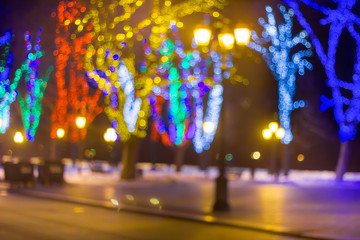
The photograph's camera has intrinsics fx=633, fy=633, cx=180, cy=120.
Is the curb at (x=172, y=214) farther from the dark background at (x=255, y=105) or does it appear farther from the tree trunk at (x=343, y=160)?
the tree trunk at (x=343, y=160)

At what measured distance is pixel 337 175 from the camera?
3575 centimetres

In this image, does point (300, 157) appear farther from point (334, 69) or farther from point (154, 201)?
point (154, 201)

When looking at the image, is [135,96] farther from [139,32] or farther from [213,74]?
[213,74]

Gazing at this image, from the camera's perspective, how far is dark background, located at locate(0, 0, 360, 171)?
38031mm

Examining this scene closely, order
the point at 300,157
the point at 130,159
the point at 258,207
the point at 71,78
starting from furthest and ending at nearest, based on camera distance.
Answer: the point at 300,157 → the point at 71,78 → the point at 130,159 → the point at 258,207

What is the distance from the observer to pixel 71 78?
136 feet

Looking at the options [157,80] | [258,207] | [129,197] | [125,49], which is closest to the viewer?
[258,207]

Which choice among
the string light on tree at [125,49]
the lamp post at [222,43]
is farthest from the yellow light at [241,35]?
the string light on tree at [125,49]

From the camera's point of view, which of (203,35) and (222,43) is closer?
(203,35)

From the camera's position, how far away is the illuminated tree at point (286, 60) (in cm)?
3738

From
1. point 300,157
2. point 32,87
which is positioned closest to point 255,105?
point 300,157

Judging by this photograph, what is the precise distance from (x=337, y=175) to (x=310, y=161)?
935 cm

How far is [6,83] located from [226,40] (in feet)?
109

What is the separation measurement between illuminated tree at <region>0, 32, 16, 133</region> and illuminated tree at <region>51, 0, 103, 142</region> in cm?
354
